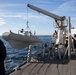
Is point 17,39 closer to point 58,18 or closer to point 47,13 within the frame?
point 47,13

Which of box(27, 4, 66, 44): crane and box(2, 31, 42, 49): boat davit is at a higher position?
box(27, 4, 66, 44): crane

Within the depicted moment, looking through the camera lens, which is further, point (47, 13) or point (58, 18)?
point (58, 18)

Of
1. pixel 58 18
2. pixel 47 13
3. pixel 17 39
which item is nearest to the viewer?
pixel 17 39

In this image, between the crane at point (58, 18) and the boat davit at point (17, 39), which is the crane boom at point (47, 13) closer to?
the crane at point (58, 18)

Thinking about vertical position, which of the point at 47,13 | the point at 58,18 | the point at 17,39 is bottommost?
the point at 17,39

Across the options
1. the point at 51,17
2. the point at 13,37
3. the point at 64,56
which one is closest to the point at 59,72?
the point at 64,56

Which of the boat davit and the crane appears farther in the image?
the crane

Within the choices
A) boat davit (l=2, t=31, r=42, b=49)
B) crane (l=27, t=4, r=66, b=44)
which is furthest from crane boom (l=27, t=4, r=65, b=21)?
boat davit (l=2, t=31, r=42, b=49)

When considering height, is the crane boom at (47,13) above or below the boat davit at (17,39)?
above

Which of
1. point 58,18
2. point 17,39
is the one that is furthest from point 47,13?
point 17,39

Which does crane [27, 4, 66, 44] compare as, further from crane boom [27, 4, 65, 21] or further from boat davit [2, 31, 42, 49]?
boat davit [2, 31, 42, 49]

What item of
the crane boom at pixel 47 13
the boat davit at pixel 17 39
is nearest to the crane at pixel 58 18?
the crane boom at pixel 47 13

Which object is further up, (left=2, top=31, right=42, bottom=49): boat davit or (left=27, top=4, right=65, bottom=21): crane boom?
(left=27, top=4, right=65, bottom=21): crane boom

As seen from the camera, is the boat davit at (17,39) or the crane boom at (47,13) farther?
the crane boom at (47,13)
